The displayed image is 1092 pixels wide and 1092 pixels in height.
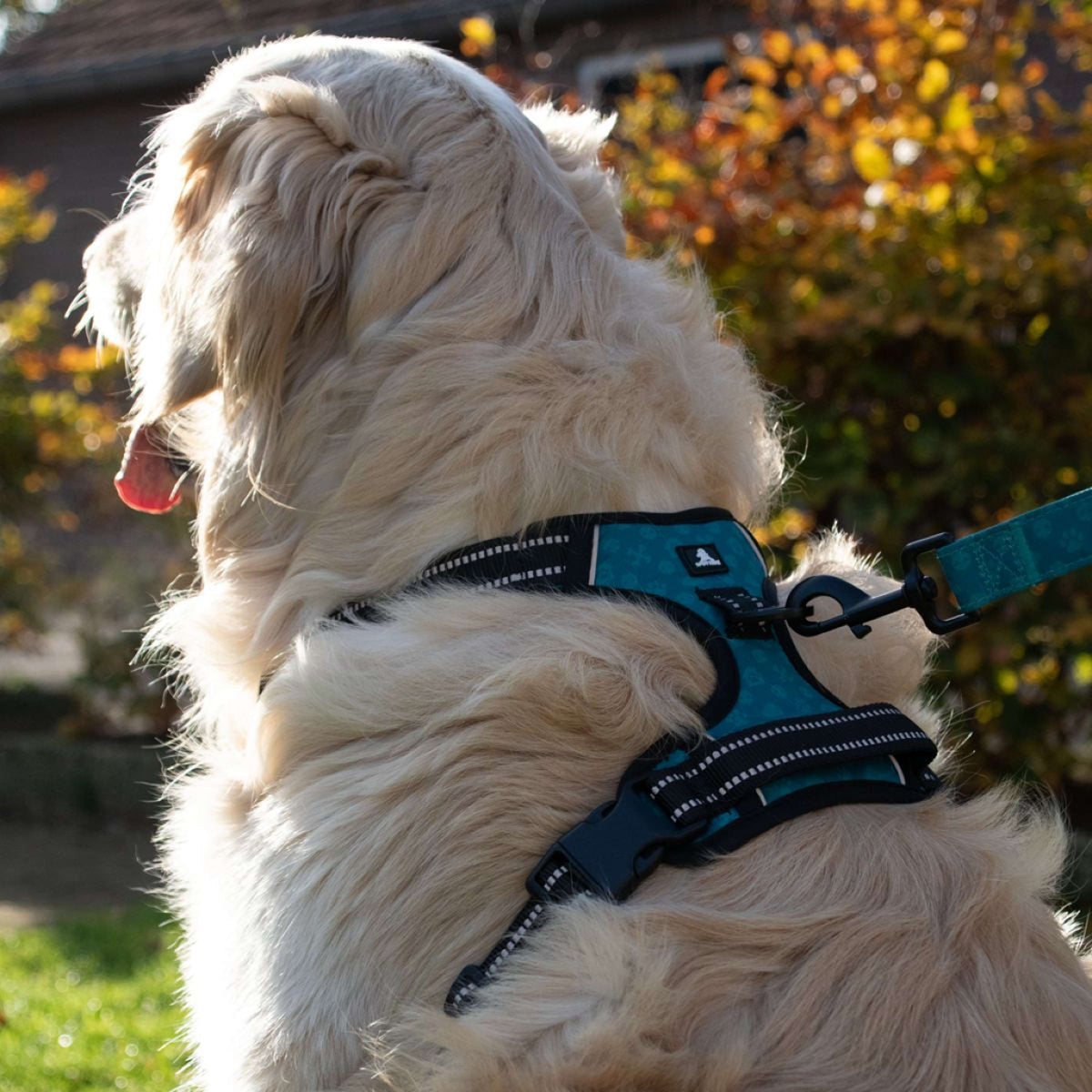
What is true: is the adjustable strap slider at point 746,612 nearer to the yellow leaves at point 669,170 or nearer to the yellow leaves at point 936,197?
the yellow leaves at point 936,197

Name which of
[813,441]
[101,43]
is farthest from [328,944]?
[101,43]

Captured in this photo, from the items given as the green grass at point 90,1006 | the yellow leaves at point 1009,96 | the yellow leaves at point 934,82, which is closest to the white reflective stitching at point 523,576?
the green grass at point 90,1006

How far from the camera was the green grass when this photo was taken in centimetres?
381

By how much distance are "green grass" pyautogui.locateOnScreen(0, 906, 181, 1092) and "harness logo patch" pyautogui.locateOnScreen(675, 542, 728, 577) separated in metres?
2.24

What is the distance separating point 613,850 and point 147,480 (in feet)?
4.23

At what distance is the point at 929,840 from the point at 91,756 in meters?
6.12

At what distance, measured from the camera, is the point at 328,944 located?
1.68m

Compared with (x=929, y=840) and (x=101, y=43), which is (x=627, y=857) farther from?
(x=101, y=43)

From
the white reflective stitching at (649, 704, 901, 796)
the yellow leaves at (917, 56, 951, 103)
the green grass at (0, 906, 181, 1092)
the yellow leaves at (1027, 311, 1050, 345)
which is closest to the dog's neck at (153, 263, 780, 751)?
the white reflective stitching at (649, 704, 901, 796)

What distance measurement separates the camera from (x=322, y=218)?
2.03 metres

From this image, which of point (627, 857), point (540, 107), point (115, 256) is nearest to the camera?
point (627, 857)

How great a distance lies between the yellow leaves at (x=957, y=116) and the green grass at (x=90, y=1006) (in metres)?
4.09

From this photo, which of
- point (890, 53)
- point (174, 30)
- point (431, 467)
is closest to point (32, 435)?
point (890, 53)

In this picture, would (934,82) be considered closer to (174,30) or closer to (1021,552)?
(1021,552)
